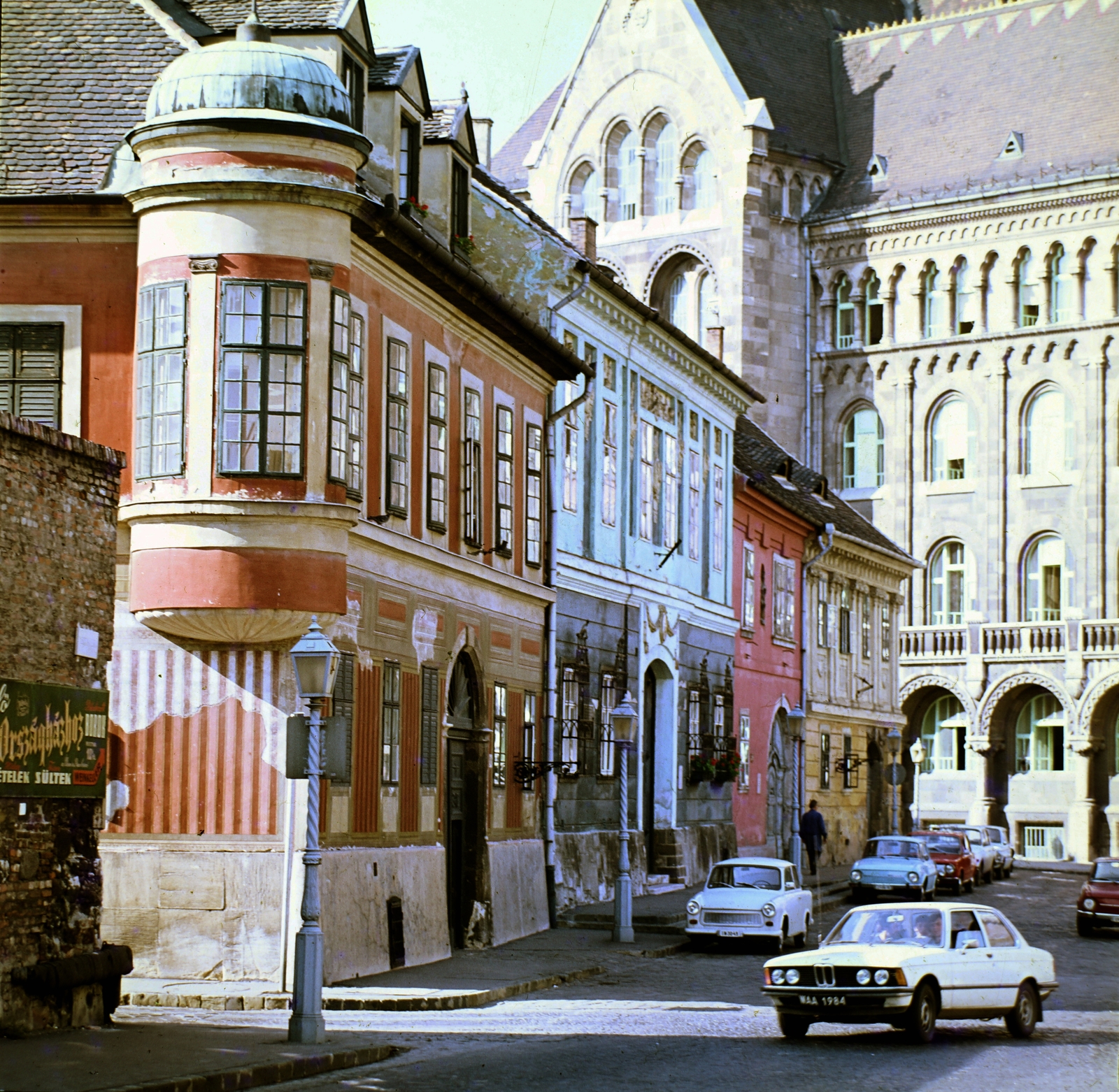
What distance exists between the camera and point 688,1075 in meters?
16.0

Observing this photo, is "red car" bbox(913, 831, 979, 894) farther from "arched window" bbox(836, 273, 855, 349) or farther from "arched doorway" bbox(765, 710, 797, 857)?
"arched window" bbox(836, 273, 855, 349)

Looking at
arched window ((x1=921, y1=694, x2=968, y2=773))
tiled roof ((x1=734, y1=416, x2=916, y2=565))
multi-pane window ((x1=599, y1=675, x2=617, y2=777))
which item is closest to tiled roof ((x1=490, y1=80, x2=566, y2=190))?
arched window ((x1=921, y1=694, x2=968, y2=773))

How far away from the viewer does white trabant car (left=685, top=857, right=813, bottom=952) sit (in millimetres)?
29438

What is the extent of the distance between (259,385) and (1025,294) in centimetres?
6035

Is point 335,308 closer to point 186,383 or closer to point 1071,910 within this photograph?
point 186,383

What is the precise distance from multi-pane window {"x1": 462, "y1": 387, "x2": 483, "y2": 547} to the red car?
19910 millimetres

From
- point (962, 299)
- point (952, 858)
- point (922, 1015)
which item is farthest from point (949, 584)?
point (922, 1015)

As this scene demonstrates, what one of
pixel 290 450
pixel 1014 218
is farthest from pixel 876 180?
pixel 290 450

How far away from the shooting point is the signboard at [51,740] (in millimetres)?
16625

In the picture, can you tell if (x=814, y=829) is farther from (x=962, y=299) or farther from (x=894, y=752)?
(x=962, y=299)

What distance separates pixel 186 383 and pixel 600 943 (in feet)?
35.2

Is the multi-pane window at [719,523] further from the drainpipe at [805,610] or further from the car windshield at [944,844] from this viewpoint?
the car windshield at [944,844]

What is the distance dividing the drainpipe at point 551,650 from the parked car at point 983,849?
19154 millimetres

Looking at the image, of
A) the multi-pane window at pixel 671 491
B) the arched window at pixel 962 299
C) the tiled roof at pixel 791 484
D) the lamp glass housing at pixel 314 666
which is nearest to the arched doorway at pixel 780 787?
the tiled roof at pixel 791 484
